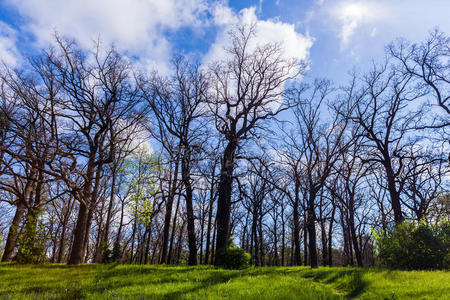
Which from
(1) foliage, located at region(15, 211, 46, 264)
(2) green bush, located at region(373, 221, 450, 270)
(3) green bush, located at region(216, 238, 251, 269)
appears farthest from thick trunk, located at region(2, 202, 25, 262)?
(2) green bush, located at region(373, 221, 450, 270)

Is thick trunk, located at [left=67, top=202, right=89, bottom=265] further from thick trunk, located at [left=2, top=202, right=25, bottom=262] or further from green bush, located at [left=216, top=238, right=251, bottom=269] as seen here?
green bush, located at [left=216, top=238, right=251, bottom=269]

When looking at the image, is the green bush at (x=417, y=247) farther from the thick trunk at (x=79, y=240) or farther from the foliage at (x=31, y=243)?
the foliage at (x=31, y=243)

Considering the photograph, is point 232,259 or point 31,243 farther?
point 31,243

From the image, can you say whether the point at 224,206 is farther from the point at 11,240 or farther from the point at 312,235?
the point at 11,240

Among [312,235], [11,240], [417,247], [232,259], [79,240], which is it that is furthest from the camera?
[11,240]

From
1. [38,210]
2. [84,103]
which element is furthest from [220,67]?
[38,210]

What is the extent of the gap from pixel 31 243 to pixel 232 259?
11606 millimetres

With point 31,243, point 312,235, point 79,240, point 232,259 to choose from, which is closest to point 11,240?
point 31,243

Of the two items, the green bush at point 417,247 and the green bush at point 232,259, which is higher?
the green bush at point 417,247

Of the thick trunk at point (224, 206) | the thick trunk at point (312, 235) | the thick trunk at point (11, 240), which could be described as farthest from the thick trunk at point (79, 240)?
the thick trunk at point (312, 235)

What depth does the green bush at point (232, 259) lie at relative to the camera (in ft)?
39.6

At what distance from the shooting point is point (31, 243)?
1377cm

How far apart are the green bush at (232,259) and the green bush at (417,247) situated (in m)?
6.13

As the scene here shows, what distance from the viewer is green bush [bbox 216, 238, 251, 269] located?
12070mm
